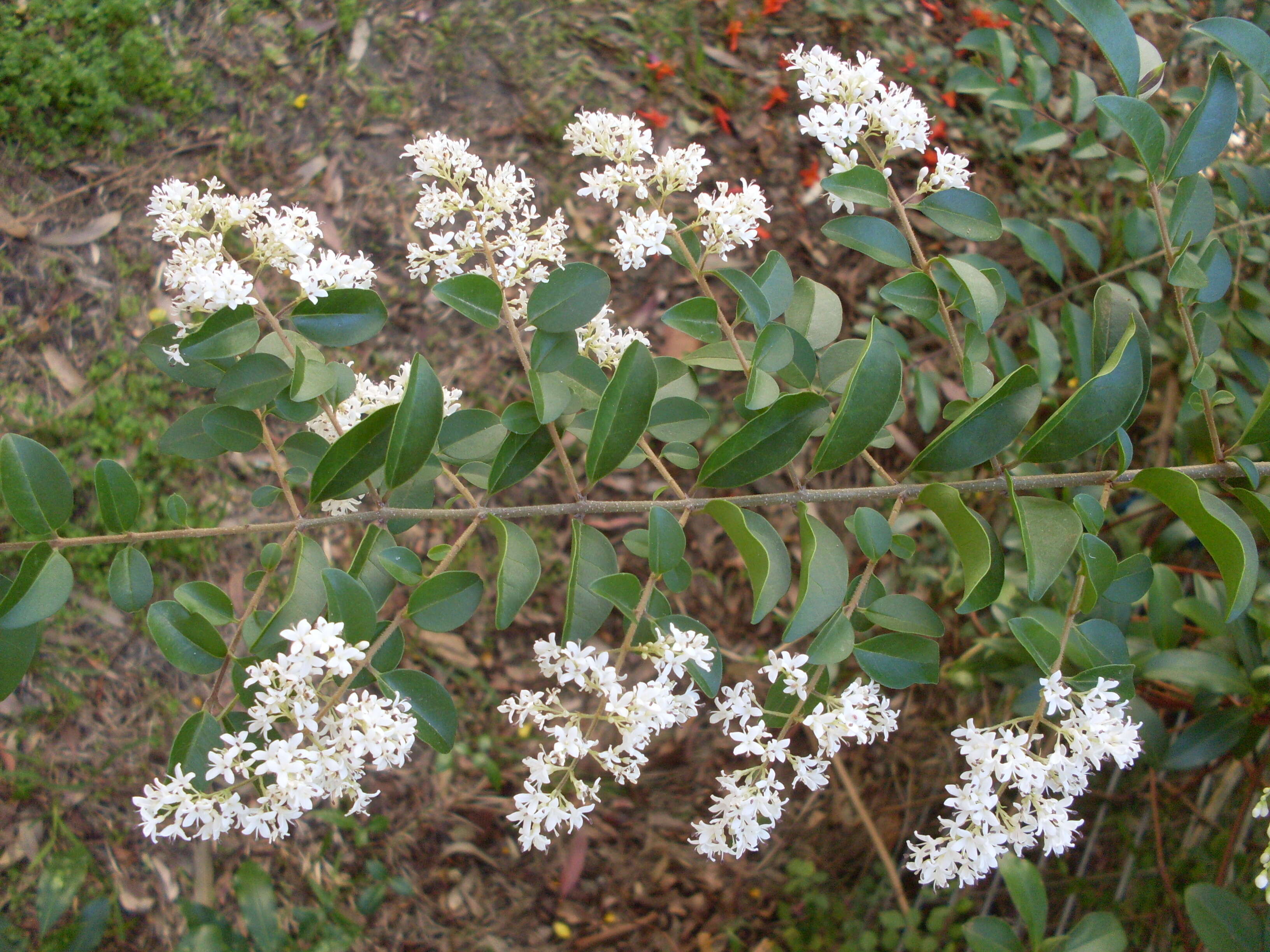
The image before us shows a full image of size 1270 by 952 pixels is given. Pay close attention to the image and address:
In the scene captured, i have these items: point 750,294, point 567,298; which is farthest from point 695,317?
point 567,298

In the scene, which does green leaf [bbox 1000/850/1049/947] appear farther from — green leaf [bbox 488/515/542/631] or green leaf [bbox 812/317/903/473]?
green leaf [bbox 488/515/542/631]

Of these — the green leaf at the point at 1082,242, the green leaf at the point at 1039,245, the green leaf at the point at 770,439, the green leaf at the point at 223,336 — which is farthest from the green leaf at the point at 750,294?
the green leaf at the point at 1082,242

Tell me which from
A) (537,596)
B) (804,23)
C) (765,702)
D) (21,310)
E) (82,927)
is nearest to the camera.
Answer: (765,702)

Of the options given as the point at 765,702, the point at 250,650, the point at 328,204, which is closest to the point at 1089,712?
the point at 765,702

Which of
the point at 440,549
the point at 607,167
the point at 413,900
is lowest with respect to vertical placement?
the point at 413,900

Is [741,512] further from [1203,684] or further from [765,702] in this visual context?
[1203,684]

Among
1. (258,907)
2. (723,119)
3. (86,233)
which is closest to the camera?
(258,907)

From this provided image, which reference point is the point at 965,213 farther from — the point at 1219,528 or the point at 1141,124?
the point at 1219,528

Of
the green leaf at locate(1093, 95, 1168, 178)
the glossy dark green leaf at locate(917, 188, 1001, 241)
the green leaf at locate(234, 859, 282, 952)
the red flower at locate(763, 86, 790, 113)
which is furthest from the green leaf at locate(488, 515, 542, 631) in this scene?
the red flower at locate(763, 86, 790, 113)
